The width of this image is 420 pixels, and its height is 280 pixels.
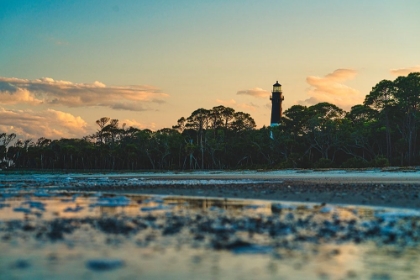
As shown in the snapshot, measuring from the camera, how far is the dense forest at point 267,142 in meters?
82.3

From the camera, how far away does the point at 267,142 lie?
348 feet

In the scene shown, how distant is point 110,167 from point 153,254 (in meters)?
120

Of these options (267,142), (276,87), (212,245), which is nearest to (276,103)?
(276,87)

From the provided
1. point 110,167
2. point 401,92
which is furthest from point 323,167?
point 110,167

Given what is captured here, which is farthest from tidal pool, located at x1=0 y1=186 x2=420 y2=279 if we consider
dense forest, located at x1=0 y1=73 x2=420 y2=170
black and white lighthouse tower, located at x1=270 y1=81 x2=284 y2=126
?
black and white lighthouse tower, located at x1=270 y1=81 x2=284 y2=126

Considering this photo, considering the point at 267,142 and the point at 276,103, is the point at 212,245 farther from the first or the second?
the point at 276,103

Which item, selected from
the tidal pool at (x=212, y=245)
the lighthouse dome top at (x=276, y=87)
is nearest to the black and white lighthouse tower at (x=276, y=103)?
the lighthouse dome top at (x=276, y=87)

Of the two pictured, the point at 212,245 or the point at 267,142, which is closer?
the point at 212,245

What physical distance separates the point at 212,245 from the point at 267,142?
96629 mm

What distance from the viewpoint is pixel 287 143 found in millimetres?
98062

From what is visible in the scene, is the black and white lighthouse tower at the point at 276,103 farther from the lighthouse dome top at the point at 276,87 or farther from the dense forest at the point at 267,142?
the dense forest at the point at 267,142

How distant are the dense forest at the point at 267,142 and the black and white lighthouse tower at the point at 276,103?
901cm

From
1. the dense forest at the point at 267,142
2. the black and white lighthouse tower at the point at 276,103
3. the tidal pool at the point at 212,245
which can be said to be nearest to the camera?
the tidal pool at the point at 212,245

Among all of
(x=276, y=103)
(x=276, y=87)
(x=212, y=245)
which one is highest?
(x=276, y=87)
